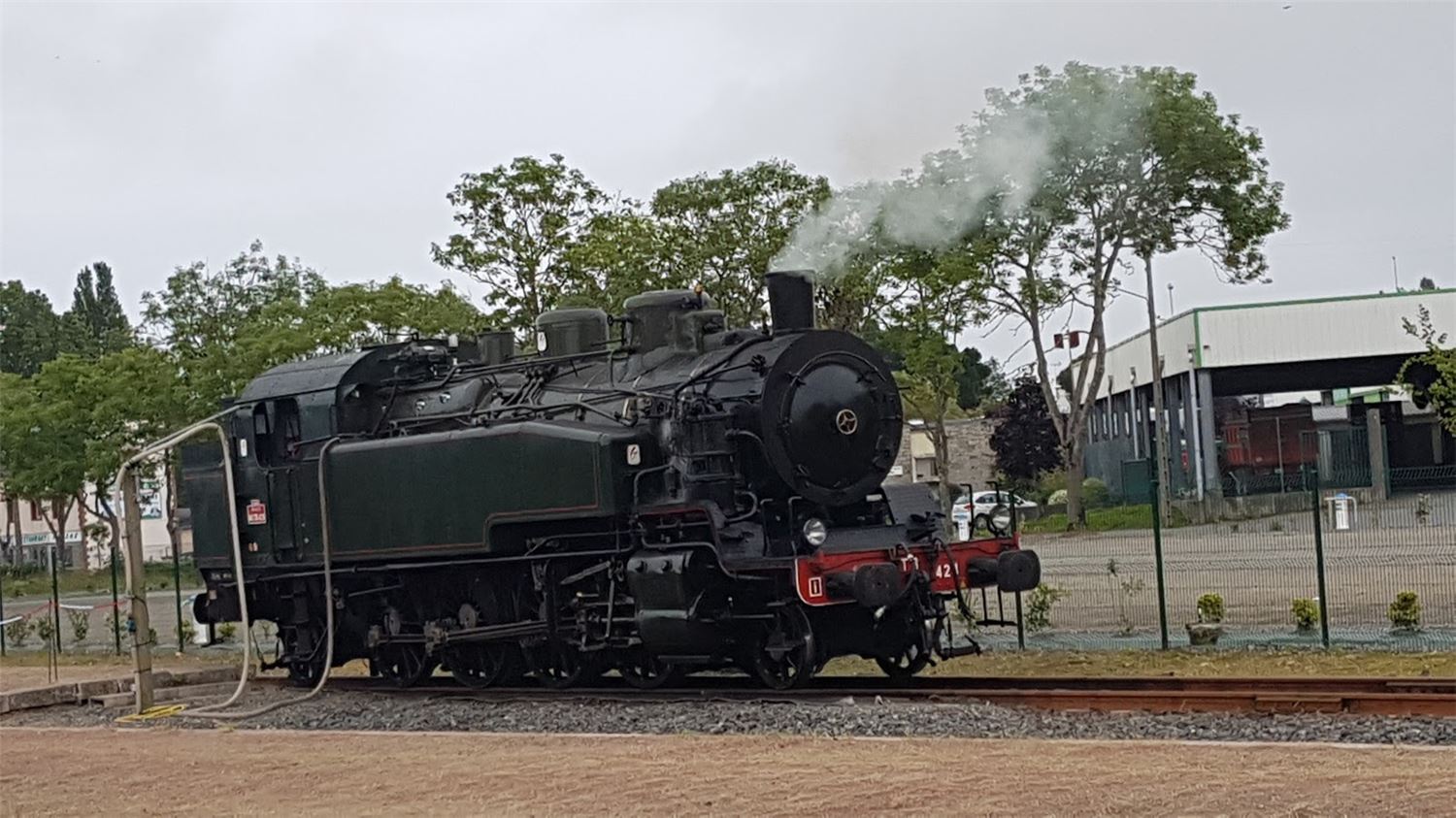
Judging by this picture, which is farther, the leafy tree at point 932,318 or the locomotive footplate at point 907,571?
the leafy tree at point 932,318

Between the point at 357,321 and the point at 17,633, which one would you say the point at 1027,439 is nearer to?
the point at 357,321

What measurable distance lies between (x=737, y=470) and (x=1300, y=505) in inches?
777

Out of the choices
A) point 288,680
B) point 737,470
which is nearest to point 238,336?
point 288,680

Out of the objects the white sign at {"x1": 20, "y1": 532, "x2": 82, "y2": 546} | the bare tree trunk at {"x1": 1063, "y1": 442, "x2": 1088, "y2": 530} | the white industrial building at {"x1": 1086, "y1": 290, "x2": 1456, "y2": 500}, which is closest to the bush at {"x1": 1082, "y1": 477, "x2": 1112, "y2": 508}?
the white industrial building at {"x1": 1086, "y1": 290, "x2": 1456, "y2": 500}

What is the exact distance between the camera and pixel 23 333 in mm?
89438

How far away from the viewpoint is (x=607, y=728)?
13.1 meters

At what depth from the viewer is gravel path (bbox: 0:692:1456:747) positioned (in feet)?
35.3

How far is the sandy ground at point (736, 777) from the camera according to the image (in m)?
8.33

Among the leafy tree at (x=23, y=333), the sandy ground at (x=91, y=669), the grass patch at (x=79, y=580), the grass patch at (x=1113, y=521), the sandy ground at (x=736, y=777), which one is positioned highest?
the leafy tree at (x=23, y=333)

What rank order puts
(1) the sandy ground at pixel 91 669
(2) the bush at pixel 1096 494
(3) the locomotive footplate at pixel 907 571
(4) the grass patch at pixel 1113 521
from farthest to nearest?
(2) the bush at pixel 1096 494 → (4) the grass patch at pixel 1113 521 → (1) the sandy ground at pixel 91 669 → (3) the locomotive footplate at pixel 907 571

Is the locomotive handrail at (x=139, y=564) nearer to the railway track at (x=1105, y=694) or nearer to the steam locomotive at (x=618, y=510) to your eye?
the steam locomotive at (x=618, y=510)

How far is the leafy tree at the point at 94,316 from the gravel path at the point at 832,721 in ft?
240

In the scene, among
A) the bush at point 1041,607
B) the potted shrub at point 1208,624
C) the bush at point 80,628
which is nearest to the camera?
the potted shrub at point 1208,624

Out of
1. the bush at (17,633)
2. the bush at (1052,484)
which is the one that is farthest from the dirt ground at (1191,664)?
the bush at (1052,484)
